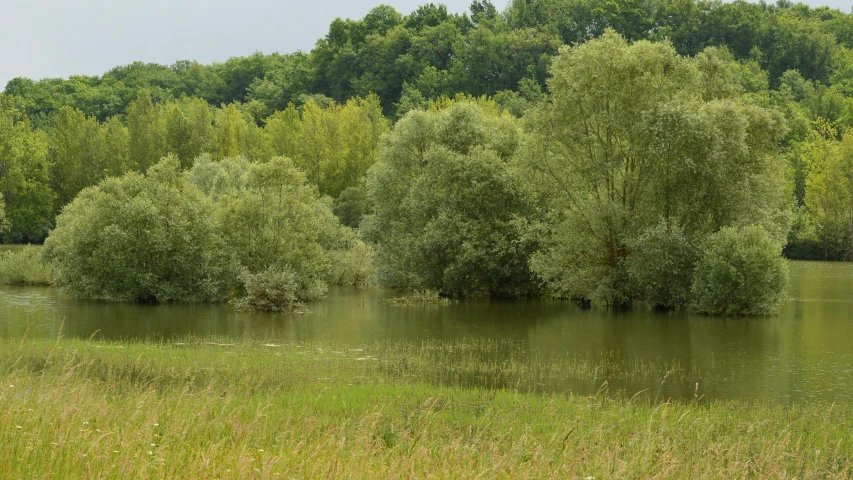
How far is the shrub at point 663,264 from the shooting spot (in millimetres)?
40156

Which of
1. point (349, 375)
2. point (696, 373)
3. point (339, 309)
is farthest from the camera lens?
point (339, 309)

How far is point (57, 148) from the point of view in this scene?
97750 millimetres

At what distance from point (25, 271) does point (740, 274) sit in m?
43.7

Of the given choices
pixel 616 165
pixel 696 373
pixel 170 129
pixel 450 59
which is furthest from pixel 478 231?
pixel 450 59

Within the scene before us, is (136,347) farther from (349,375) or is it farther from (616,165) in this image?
(616,165)

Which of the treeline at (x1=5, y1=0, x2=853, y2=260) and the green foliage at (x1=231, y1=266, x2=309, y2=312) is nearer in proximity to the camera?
the green foliage at (x1=231, y1=266, x2=309, y2=312)

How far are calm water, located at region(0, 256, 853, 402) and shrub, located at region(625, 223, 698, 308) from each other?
1453 mm

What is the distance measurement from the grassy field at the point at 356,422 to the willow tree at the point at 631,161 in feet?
53.9

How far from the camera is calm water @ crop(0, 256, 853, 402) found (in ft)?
78.1

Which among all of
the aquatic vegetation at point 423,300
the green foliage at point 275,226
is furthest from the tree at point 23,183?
the aquatic vegetation at point 423,300

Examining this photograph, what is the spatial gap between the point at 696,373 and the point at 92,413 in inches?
722

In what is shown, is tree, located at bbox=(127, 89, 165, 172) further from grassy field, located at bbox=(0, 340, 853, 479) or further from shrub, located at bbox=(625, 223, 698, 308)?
grassy field, located at bbox=(0, 340, 853, 479)

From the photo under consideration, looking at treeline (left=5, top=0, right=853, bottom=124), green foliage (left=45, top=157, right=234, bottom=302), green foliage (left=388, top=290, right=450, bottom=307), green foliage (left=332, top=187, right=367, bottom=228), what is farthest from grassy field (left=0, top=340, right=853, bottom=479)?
treeline (left=5, top=0, right=853, bottom=124)

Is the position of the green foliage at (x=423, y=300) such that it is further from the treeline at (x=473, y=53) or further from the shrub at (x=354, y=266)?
the treeline at (x=473, y=53)
